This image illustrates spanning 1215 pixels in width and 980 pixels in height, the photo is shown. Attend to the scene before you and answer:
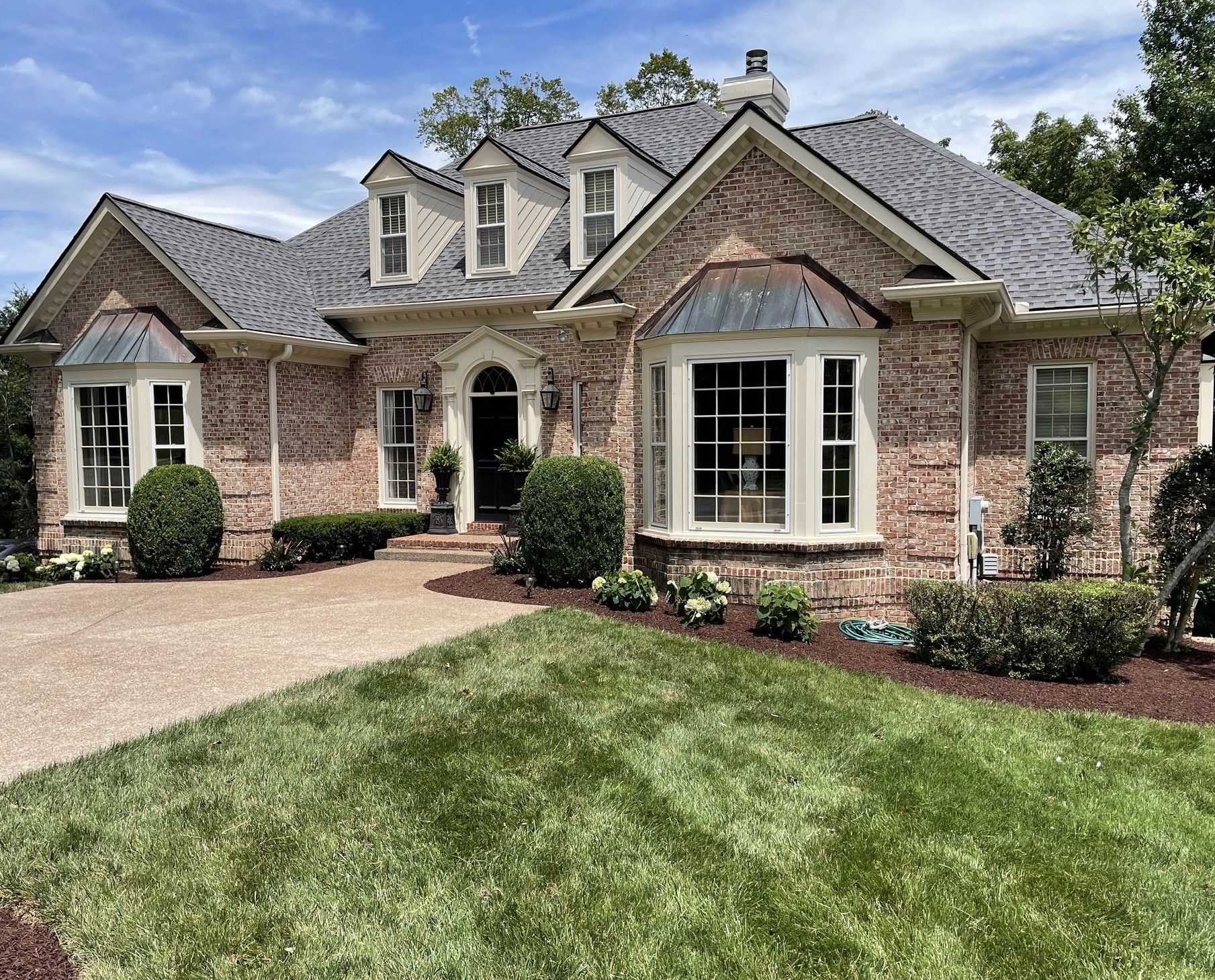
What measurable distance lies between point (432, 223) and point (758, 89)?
21.8 feet

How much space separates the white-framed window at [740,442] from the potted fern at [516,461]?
4063 millimetres

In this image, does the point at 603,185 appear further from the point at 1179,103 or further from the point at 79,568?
the point at 1179,103

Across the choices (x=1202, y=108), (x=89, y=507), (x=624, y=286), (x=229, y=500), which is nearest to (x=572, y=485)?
(x=624, y=286)

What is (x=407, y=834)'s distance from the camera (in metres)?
4.48

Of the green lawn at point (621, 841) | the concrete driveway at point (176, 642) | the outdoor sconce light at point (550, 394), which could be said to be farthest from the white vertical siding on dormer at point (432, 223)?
the green lawn at point (621, 841)

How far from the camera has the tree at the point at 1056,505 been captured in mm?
11711

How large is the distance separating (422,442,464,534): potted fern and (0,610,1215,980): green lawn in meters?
8.42

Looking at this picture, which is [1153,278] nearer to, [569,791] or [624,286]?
[624,286]

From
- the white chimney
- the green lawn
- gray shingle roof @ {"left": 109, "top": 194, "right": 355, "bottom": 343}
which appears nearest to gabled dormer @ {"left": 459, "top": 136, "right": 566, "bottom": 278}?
gray shingle roof @ {"left": 109, "top": 194, "right": 355, "bottom": 343}

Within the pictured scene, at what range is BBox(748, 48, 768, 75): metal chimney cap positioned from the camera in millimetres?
16453

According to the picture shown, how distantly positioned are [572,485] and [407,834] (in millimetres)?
→ 6783

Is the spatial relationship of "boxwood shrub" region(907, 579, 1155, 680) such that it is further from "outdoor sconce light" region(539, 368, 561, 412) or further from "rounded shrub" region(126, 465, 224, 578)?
"rounded shrub" region(126, 465, 224, 578)

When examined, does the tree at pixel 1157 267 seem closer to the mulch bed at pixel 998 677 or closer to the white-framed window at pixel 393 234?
the mulch bed at pixel 998 677

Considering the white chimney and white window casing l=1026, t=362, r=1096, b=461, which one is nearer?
white window casing l=1026, t=362, r=1096, b=461
